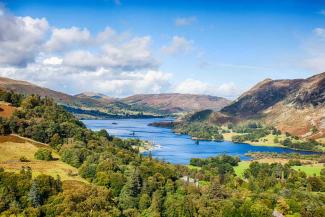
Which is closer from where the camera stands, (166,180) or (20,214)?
(20,214)

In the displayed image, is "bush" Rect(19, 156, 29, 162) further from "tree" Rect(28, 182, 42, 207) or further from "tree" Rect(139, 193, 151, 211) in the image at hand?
"tree" Rect(139, 193, 151, 211)

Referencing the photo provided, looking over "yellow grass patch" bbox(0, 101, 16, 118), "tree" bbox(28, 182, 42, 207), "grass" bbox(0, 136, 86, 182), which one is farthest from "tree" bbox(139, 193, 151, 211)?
"yellow grass patch" bbox(0, 101, 16, 118)

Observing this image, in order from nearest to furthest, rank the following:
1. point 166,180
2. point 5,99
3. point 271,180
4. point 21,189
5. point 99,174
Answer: point 21,189 < point 99,174 < point 166,180 < point 271,180 < point 5,99

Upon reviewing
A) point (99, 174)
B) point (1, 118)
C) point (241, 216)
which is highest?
point (1, 118)

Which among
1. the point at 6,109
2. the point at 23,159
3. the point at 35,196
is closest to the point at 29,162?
the point at 23,159

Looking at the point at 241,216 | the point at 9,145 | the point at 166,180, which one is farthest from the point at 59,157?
the point at 241,216

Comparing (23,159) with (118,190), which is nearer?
(118,190)

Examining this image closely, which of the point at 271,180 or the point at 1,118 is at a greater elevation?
the point at 1,118

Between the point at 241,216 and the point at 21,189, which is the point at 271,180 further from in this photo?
the point at 21,189

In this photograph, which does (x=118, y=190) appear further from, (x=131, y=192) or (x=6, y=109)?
(x=6, y=109)
